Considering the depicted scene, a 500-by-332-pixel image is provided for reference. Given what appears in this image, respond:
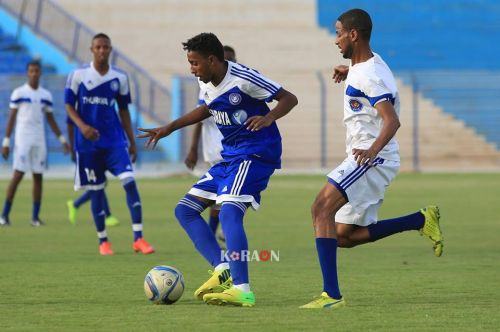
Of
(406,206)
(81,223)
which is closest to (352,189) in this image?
(81,223)

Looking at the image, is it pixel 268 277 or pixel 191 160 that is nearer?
pixel 268 277

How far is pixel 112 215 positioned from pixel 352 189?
10460mm

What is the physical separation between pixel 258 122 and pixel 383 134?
911 mm

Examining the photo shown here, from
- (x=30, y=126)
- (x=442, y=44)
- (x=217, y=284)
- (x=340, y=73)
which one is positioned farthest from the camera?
(x=442, y=44)

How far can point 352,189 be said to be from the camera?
8648mm

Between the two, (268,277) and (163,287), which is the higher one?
(163,287)

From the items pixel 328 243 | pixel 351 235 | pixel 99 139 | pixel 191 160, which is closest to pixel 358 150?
pixel 328 243

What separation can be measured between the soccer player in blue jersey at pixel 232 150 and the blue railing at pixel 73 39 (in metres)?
24.7

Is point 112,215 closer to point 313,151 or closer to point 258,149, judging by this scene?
point 258,149

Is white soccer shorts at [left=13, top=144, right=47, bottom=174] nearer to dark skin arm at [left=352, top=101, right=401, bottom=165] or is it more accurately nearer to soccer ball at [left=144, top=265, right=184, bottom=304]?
soccer ball at [left=144, top=265, right=184, bottom=304]

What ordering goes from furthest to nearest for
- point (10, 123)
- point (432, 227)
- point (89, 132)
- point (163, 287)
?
point (10, 123), point (89, 132), point (432, 227), point (163, 287)

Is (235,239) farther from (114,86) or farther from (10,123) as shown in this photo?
(10,123)

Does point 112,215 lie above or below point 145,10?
below

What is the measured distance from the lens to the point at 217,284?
349 inches
